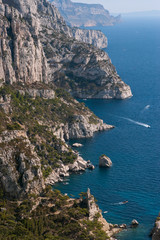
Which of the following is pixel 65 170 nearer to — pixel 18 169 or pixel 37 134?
pixel 37 134

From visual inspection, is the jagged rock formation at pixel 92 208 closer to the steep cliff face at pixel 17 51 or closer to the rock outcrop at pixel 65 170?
the rock outcrop at pixel 65 170

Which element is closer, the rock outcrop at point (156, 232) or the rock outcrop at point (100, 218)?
the rock outcrop at point (156, 232)

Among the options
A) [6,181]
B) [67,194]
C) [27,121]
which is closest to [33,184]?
[6,181]

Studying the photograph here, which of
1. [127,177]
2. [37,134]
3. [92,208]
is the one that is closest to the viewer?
[92,208]

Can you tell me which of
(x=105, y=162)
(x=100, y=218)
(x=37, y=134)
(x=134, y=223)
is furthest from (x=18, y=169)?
(x=105, y=162)

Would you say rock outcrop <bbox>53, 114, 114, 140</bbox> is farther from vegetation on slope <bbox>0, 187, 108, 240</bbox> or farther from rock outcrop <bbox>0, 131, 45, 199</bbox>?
vegetation on slope <bbox>0, 187, 108, 240</bbox>

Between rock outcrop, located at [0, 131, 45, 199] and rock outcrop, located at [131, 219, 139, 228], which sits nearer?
rock outcrop, located at [131, 219, 139, 228]

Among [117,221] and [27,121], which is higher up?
[27,121]

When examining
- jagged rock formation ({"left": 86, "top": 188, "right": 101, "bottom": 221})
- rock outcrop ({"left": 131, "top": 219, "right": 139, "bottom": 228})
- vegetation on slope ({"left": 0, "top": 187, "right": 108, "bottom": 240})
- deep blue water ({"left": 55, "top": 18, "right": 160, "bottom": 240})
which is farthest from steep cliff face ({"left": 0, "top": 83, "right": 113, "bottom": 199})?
rock outcrop ({"left": 131, "top": 219, "right": 139, "bottom": 228})

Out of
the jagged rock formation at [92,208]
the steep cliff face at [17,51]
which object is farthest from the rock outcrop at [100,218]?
the steep cliff face at [17,51]

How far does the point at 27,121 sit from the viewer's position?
158 metres

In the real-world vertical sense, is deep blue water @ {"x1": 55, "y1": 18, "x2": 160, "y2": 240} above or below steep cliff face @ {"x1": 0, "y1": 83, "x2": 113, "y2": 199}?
below

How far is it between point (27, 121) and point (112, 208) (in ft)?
174

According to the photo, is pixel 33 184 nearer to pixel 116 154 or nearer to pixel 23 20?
pixel 116 154
